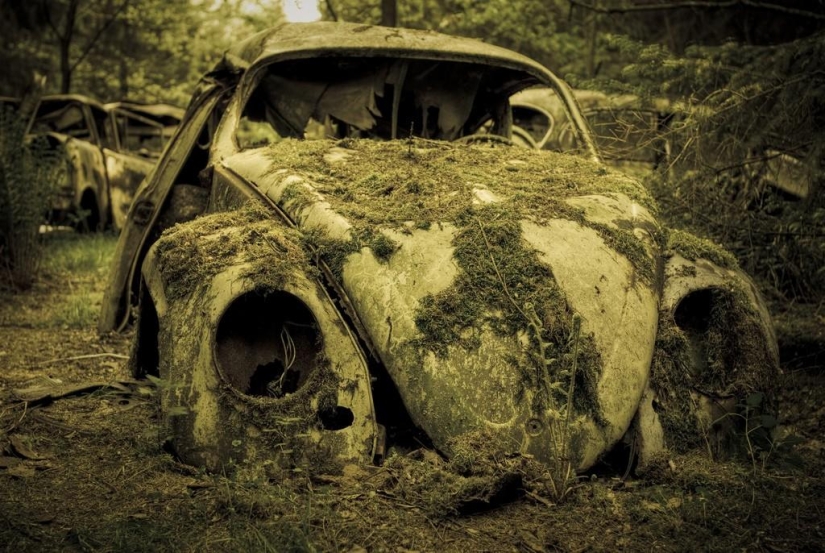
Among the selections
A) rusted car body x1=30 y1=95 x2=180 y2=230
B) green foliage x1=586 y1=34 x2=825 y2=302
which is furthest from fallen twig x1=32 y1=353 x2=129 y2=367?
rusted car body x1=30 y1=95 x2=180 y2=230

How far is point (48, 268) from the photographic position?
7.56m

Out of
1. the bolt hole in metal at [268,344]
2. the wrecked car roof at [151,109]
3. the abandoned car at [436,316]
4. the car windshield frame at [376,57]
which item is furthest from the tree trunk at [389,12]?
the bolt hole in metal at [268,344]

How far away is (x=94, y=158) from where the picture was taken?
9672 mm

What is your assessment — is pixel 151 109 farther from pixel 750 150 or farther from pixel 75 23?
pixel 75 23

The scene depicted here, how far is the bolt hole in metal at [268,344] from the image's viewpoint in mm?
2863

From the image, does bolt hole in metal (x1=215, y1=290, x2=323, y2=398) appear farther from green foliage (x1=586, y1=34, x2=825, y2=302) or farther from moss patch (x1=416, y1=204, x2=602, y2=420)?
green foliage (x1=586, y1=34, x2=825, y2=302)

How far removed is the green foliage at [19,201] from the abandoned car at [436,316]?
11.9 ft

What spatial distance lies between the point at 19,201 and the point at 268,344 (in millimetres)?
4613

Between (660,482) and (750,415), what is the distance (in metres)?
0.57

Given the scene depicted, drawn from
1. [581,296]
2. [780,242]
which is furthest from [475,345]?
[780,242]

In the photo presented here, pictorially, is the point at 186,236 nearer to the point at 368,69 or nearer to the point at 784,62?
the point at 368,69

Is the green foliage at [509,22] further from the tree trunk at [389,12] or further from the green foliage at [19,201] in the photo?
the green foliage at [19,201]

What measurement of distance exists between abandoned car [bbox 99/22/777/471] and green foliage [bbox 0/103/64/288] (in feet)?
11.9

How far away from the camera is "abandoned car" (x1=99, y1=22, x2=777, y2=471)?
267 centimetres
